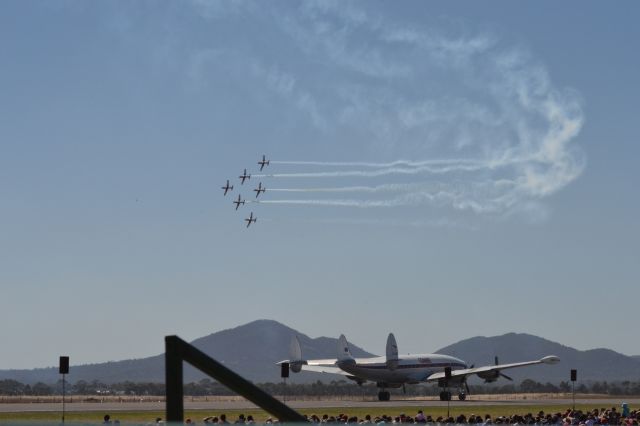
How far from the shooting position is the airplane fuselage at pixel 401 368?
11269 cm

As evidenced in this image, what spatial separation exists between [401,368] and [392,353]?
1.73 meters

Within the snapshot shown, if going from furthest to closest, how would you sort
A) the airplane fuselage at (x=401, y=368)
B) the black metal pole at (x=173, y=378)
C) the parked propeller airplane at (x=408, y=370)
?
the airplane fuselage at (x=401, y=368) < the parked propeller airplane at (x=408, y=370) < the black metal pole at (x=173, y=378)

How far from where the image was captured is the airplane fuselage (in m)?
113

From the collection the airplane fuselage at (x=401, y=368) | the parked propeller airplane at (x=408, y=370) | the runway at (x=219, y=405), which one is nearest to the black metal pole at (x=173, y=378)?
the runway at (x=219, y=405)

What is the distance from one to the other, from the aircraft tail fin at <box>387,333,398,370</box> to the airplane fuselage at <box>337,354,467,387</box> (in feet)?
0.46

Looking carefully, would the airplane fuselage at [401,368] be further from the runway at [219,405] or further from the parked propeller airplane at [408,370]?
the runway at [219,405]

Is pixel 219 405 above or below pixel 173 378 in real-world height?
above

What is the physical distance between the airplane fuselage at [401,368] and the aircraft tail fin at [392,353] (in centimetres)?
14

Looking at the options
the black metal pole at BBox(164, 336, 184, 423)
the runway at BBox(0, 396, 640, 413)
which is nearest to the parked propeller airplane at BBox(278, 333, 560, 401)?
the runway at BBox(0, 396, 640, 413)

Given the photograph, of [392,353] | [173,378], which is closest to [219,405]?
[392,353]

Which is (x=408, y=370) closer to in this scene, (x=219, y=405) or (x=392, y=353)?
(x=392, y=353)

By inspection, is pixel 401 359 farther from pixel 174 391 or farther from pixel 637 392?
pixel 174 391

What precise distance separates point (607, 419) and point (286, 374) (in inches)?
1084

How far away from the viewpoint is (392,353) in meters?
115
